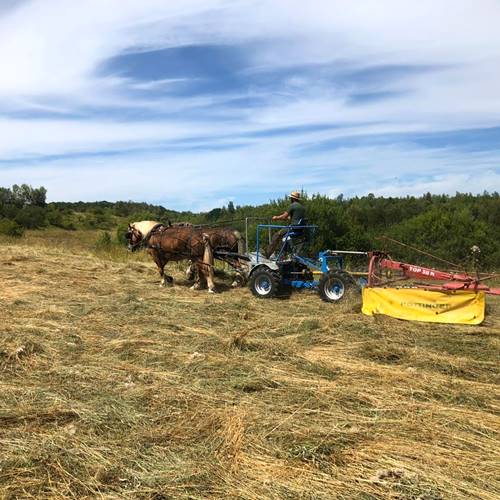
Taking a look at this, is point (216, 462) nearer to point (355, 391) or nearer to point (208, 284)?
point (355, 391)

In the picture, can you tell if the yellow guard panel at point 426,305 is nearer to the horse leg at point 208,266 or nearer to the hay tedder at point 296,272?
the hay tedder at point 296,272

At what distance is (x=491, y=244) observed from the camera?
23.5 metres

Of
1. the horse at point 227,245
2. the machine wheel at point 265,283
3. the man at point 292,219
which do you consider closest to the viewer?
the machine wheel at point 265,283

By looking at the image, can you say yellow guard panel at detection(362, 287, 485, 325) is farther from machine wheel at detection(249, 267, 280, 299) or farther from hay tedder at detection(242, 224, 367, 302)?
machine wheel at detection(249, 267, 280, 299)

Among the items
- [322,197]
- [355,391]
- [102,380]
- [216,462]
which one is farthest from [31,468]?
[322,197]

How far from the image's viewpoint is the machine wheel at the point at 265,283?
1078 cm

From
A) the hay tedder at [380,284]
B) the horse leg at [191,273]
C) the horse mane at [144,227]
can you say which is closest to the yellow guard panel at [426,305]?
the hay tedder at [380,284]

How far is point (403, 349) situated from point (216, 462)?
3633mm

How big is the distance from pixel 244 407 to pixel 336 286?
5.90 metres

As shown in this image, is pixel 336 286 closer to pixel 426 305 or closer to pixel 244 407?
pixel 426 305

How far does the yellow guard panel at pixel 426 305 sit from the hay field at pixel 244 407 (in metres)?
→ 0.30

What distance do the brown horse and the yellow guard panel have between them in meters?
4.24

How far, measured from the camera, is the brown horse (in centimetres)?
1209

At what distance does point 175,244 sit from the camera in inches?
491
